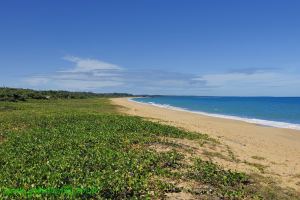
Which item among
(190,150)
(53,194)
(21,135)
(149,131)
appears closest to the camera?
(53,194)

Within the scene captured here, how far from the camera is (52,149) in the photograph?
57.3ft

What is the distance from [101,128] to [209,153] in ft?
26.2

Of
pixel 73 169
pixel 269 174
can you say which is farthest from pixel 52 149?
pixel 269 174

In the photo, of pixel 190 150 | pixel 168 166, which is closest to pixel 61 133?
pixel 190 150

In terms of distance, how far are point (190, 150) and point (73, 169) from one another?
23.3ft

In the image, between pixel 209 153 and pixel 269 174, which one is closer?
pixel 269 174

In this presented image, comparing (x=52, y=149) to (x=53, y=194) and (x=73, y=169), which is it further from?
(x=53, y=194)

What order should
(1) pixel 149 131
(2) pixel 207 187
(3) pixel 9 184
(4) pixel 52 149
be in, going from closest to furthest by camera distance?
(3) pixel 9 184, (2) pixel 207 187, (4) pixel 52 149, (1) pixel 149 131

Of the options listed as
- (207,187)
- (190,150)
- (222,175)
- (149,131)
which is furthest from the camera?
(149,131)

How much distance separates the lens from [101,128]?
80.1 feet

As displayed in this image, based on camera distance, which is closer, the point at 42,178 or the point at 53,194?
the point at 53,194

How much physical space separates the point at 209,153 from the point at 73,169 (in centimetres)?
778

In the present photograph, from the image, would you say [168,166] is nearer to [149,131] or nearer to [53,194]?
[53,194]

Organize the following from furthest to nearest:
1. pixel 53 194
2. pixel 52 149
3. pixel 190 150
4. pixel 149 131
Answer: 1. pixel 149 131
2. pixel 190 150
3. pixel 52 149
4. pixel 53 194
